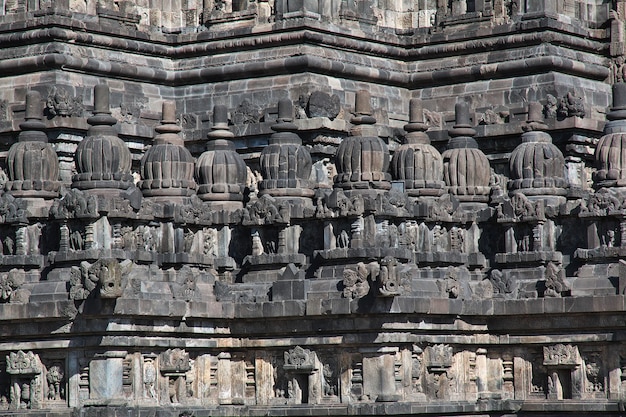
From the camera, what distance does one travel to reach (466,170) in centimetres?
8594

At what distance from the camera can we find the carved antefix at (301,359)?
270 ft

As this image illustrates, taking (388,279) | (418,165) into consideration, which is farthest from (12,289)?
(418,165)

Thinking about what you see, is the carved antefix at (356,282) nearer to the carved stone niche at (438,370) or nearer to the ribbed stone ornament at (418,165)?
the carved stone niche at (438,370)

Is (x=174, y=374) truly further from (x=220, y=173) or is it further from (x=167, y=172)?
(x=220, y=173)

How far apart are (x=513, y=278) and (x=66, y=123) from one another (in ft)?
42.1

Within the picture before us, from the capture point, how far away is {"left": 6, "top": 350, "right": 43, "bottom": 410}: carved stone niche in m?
81.4

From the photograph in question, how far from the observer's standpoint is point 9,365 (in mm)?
81688

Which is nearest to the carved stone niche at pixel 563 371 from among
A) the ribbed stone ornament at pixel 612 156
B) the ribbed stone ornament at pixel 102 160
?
the ribbed stone ornament at pixel 612 156

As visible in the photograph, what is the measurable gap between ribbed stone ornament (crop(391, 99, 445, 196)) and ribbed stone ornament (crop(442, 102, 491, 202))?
798 millimetres

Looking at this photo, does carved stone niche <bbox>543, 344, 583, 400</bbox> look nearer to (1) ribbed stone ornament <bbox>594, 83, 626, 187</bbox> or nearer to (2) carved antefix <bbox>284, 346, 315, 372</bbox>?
(1) ribbed stone ornament <bbox>594, 83, 626, 187</bbox>

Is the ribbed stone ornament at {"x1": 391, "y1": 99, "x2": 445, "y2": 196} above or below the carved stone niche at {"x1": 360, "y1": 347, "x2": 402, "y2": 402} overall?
above

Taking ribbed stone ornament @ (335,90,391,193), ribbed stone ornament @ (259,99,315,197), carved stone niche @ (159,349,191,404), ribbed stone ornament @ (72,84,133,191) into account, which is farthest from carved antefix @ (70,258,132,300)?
ribbed stone ornament @ (335,90,391,193)

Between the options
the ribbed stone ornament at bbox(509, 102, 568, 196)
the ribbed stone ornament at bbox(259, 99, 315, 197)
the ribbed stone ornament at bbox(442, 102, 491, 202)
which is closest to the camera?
the ribbed stone ornament at bbox(259, 99, 315, 197)

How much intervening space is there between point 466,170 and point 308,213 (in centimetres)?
523
